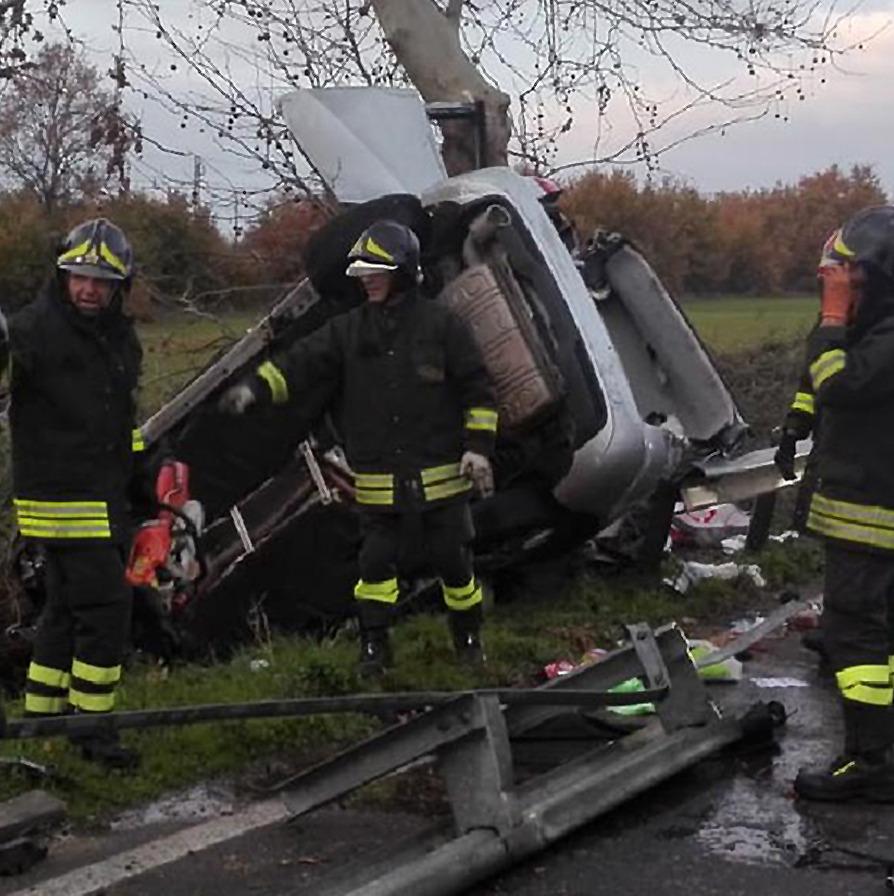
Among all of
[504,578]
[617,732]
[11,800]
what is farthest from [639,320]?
[11,800]

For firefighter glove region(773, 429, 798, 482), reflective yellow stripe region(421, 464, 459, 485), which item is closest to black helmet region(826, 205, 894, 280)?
firefighter glove region(773, 429, 798, 482)

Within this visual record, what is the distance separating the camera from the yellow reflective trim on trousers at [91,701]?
4820 millimetres

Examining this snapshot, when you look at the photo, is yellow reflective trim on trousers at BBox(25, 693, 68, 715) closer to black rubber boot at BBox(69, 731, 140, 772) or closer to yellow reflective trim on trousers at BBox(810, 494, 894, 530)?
black rubber boot at BBox(69, 731, 140, 772)

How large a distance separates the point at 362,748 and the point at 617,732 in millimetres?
1085

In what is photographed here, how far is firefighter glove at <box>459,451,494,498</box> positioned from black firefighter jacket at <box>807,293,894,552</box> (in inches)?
51.7

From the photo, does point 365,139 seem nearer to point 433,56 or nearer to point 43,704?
point 43,704

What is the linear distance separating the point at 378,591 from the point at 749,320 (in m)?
14.5


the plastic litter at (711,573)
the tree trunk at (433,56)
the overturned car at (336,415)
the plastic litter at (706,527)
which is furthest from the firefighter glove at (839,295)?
the tree trunk at (433,56)

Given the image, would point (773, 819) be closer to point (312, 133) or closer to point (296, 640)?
point (296, 640)

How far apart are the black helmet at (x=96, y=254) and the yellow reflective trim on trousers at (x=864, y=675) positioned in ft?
8.14

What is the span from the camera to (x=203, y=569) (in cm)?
627

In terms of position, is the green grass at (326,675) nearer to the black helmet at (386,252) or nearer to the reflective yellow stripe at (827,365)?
the black helmet at (386,252)

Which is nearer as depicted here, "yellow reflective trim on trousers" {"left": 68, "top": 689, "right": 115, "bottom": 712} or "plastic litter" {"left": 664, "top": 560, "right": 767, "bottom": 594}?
"yellow reflective trim on trousers" {"left": 68, "top": 689, "right": 115, "bottom": 712}

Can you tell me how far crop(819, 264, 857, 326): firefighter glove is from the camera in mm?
4570
